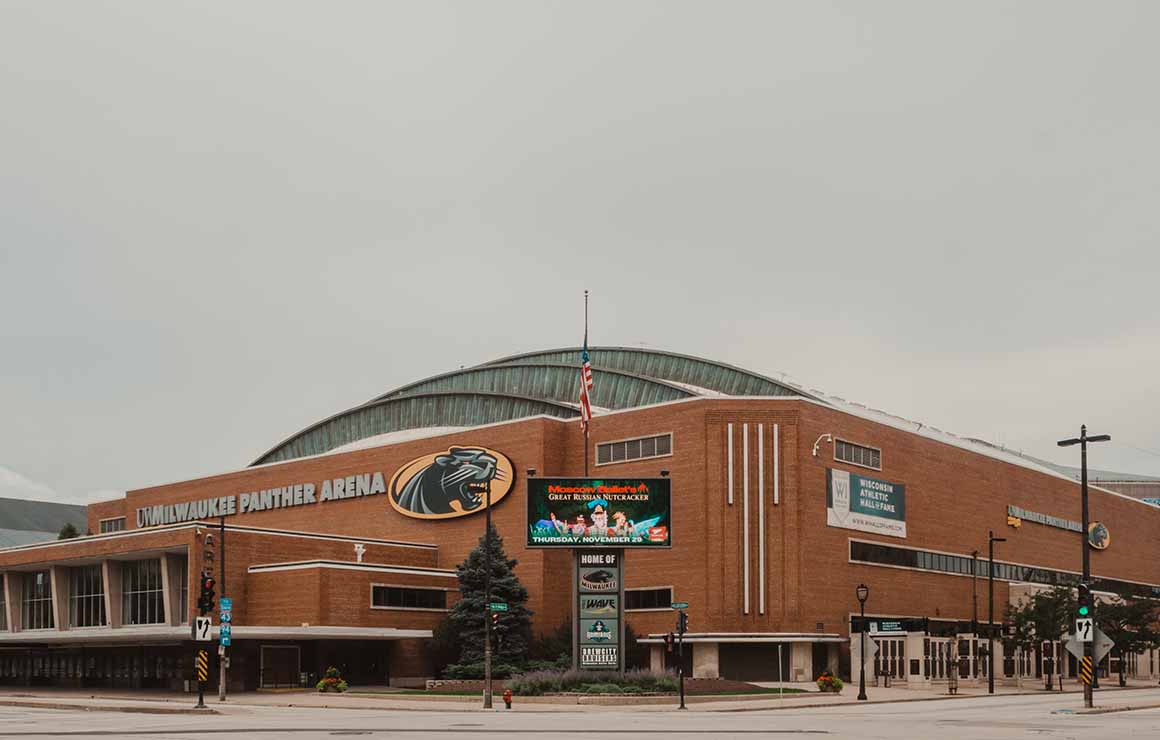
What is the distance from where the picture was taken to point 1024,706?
51500mm

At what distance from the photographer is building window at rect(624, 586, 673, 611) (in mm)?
75875

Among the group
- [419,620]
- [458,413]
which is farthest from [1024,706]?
[458,413]

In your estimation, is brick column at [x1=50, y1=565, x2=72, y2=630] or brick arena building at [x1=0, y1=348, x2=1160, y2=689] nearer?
brick arena building at [x1=0, y1=348, x2=1160, y2=689]

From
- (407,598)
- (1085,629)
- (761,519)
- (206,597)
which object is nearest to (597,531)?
(761,519)

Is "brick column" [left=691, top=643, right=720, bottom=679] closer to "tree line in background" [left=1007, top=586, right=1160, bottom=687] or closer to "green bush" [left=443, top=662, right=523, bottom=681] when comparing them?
"green bush" [left=443, top=662, right=523, bottom=681]

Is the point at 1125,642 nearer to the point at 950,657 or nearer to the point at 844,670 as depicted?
the point at 950,657

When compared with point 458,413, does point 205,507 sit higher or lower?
lower

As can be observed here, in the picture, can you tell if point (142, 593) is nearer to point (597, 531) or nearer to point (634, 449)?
point (634, 449)

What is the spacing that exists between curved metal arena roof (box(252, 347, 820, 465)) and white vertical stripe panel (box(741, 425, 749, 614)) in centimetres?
2017

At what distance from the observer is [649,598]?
7694cm

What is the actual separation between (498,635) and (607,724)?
114 ft

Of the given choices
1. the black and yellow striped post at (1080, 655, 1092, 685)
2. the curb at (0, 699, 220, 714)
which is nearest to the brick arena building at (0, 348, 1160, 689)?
the curb at (0, 699, 220, 714)

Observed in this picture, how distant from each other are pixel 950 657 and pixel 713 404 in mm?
20100

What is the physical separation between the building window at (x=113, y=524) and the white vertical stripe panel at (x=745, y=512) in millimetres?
57319
